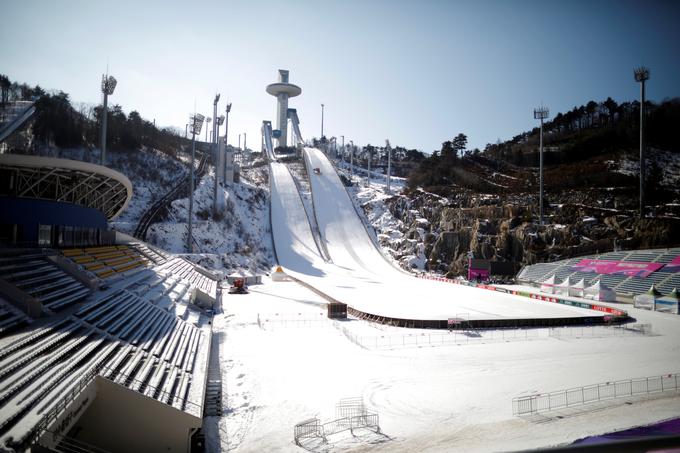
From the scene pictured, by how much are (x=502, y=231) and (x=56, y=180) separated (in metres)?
37.5

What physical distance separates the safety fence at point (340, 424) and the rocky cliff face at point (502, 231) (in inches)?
1254

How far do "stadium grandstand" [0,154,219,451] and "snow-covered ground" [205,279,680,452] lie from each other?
4.47 ft

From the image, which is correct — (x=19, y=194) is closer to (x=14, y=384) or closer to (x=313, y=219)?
(x=14, y=384)

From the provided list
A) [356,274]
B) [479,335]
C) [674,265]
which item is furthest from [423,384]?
[674,265]

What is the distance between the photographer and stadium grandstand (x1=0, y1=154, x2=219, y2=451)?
712 cm

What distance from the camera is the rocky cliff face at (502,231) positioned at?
34.3 metres

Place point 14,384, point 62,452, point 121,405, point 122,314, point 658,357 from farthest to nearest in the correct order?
point 658,357, point 122,314, point 121,405, point 14,384, point 62,452

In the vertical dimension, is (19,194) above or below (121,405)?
above

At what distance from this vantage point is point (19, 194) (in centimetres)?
1557

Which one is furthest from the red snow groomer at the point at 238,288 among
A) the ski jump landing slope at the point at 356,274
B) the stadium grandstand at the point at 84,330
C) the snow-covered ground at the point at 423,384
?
the snow-covered ground at the point at 423,384

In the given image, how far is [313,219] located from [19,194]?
35184 millimetres

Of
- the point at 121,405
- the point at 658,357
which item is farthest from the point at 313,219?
the point at 121,405

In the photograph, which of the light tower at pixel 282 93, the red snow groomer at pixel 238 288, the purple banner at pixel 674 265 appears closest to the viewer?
the red snow groomer at pixel 238 288

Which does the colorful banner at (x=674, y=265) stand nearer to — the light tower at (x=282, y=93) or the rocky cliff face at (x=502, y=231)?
the rocky cliff face at (x=502, y=231)
